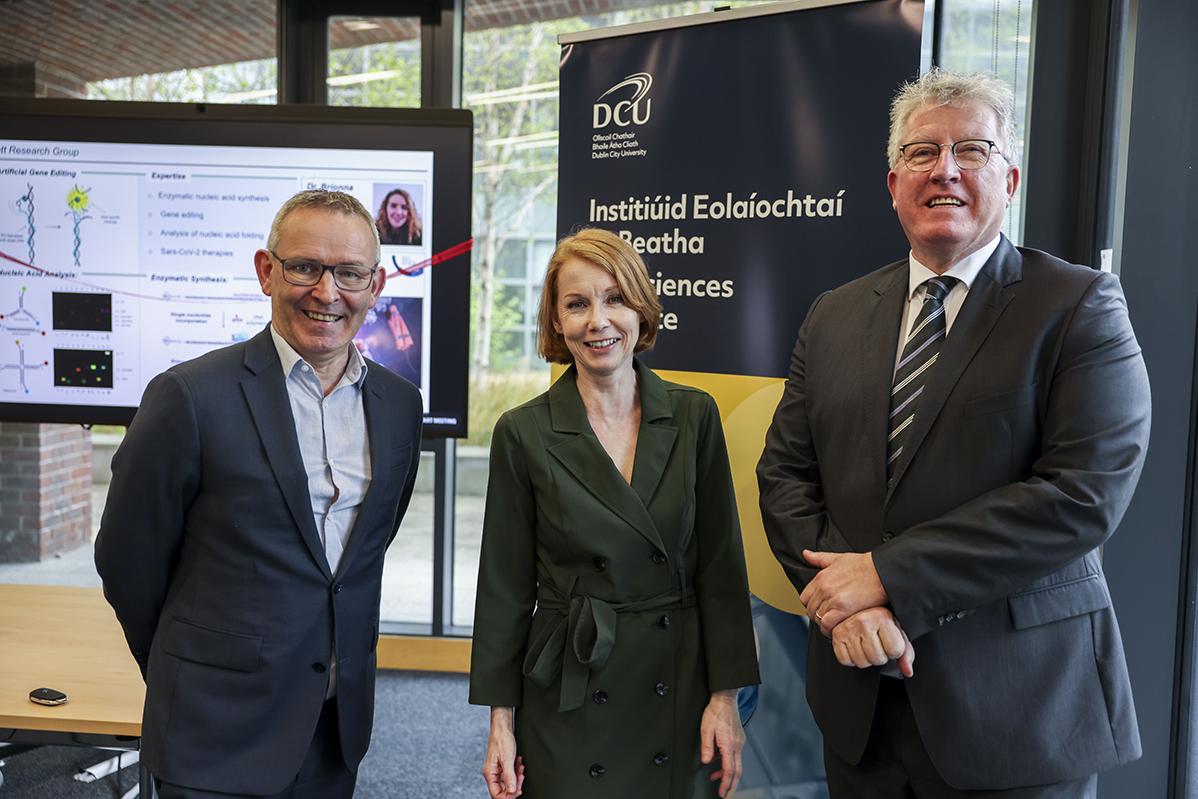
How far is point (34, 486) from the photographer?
4.56 meters

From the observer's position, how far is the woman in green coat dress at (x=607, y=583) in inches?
70.2

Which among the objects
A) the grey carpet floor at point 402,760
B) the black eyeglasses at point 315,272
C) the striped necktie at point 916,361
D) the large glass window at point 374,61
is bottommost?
the grey carpet floor at point 402,760

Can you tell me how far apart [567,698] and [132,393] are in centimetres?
258

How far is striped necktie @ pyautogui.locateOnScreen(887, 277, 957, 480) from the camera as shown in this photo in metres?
1.65

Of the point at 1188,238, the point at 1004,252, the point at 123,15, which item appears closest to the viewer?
the point at 1004,252

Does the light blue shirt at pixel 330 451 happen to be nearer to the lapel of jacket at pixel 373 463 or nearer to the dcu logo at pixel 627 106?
the lapel of jacket at pixel 373 463

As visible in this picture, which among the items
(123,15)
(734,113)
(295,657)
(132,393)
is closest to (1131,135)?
(734,113)

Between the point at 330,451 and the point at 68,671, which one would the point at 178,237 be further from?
the point at 330,451

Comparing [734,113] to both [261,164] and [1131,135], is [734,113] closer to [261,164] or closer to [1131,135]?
[1131,135]

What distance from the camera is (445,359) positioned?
3.59 meters

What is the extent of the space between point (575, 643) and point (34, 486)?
3903 millimetres

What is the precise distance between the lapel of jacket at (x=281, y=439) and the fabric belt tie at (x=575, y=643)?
432mm

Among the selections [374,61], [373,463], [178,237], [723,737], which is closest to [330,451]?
[373,463]

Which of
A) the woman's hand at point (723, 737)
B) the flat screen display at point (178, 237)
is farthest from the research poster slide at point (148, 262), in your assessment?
the woman's hand at point (723, 737)
